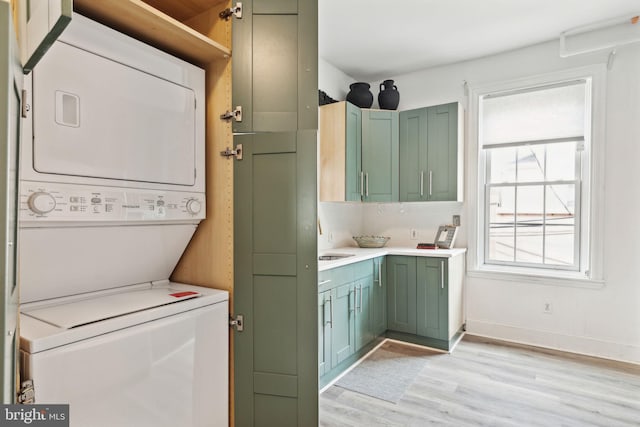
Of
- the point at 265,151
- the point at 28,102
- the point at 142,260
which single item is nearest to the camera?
the point at 28,102

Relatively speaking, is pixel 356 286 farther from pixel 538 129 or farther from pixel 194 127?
pixel 538 129

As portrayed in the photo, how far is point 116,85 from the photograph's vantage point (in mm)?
1365

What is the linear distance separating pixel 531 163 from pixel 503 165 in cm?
24

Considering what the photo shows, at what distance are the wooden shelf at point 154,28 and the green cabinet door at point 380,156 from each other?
83.0 inches

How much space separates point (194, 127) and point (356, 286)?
1898 mm

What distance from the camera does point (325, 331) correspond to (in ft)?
8.50

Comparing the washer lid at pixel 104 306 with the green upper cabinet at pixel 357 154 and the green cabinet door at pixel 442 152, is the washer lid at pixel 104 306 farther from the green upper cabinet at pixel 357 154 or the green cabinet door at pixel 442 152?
the green cabinet door at pixel 442 152

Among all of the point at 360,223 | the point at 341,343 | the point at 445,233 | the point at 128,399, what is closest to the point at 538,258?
the point at 445,233

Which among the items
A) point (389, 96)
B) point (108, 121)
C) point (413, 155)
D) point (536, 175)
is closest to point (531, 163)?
point (536, 175)

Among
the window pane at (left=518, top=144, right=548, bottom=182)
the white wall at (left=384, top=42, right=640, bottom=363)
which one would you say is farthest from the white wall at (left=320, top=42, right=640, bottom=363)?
the window pane at (left=518, top=144, right=548, bottom=182)

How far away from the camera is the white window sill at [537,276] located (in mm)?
3117

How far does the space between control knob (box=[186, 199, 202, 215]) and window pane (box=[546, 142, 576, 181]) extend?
10.6 feet

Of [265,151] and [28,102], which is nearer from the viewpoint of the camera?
[28,102]

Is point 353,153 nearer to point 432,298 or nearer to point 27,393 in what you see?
point 432,298
